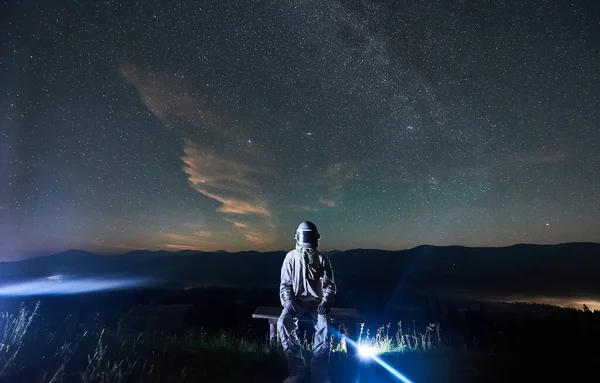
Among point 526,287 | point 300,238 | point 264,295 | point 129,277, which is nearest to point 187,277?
point 129,277

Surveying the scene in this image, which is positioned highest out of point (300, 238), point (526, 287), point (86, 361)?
point (300, 238)

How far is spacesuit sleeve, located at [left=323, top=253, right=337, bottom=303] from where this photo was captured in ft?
18.7

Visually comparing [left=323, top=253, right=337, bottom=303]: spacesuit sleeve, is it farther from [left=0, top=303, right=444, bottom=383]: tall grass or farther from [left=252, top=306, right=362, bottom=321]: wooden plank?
[left=0, top=303, right=444, bottom=383]: tall grass

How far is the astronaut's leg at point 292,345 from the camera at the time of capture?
464 centimetres

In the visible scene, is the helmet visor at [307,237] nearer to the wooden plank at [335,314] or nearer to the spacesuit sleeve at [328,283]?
the spacesuit sleeve at [328,283]

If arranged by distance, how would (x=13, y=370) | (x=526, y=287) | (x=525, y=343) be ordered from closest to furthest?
(x=13, y=370) → (x=525, y=343) → (x=526, y=287)

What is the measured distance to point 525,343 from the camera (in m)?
7.23

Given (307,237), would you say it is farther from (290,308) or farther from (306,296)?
(290,308)

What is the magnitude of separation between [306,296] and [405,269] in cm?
7727

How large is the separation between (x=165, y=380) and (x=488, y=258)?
85.1 meters

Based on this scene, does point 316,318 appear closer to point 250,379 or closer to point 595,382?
point 250,379

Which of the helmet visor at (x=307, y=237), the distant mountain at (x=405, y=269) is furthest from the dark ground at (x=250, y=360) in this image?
the distant mountain at (x=405, y=269)

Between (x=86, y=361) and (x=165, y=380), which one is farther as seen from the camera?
(x=86, y=361)

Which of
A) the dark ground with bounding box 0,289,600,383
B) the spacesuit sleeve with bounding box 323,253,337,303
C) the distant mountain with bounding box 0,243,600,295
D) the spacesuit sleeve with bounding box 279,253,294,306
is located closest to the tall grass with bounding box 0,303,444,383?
the dark ground with bounding box 0,289,600,383
